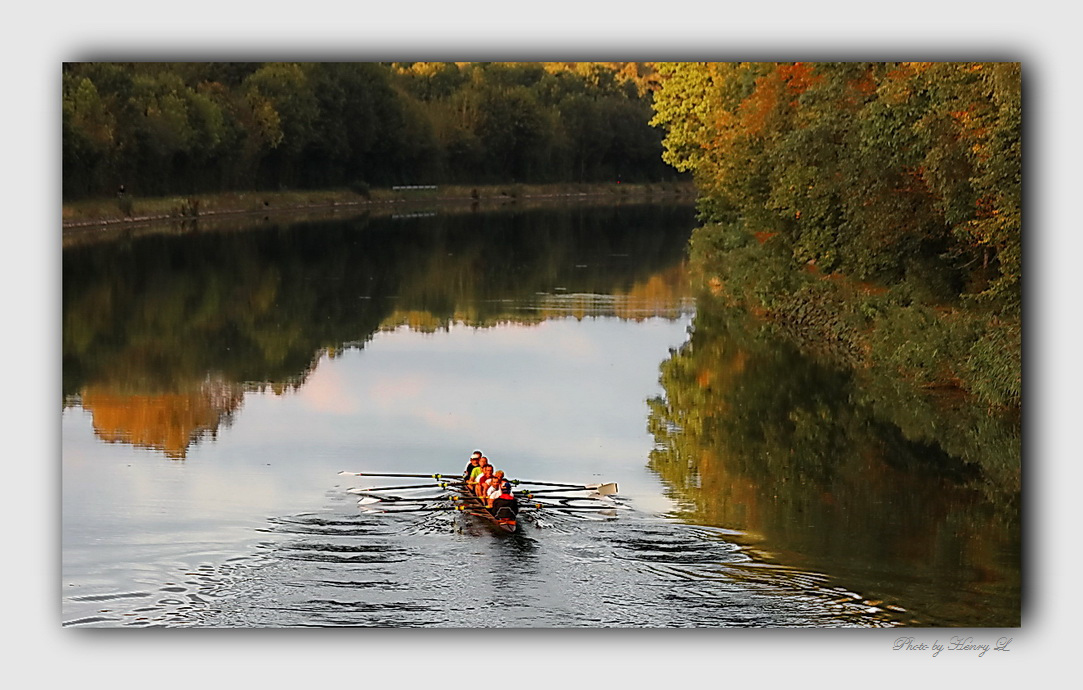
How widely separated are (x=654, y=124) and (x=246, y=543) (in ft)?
70.9

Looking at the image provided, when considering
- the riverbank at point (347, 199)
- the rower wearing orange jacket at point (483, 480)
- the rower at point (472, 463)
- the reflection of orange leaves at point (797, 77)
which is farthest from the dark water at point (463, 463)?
the reflection of orange leaves at point (797, 77)

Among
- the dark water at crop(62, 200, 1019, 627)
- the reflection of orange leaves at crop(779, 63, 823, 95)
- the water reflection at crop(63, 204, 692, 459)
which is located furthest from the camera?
the reflection of orange leaves at crop(779, 63, 823, 95)

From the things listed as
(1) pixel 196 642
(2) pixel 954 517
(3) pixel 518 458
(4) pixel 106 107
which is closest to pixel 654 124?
(4) pixel 106 107

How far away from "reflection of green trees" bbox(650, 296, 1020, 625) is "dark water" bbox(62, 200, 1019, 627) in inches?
2.2

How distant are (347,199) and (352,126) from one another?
1.74m

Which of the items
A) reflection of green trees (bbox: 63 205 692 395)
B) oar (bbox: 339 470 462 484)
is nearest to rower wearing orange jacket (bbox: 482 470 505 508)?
oar (bbox: 339 470 462 484)

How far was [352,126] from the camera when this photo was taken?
3394cm

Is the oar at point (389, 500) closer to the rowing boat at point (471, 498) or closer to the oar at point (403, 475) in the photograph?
the rowing boat at point (471, 498)

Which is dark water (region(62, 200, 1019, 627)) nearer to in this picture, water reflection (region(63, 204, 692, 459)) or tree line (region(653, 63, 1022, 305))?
water reflection (region(63, 204, 692, 459))

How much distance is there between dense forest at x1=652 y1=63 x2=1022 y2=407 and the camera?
1941cm

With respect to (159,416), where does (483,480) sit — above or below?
below

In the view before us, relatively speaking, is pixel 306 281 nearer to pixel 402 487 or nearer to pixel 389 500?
pixel 402 487

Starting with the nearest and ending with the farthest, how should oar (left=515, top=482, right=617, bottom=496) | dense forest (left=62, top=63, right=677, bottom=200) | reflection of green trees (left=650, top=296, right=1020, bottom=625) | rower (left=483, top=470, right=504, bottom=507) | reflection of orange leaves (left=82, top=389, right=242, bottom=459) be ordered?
reflection of green trees (left=650, top=296, right=1020, bottom=625) → rower (left=483, top=470, right=504, bottom=507) → oar (left=515, top=482, right=617, bottom=496) → reflection of orange leaves (left=82, top=389, right=242, bottom=459) → dense forest (left=62, top=63, right=677, bottom=200)

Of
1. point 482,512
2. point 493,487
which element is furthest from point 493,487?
point 482,512
